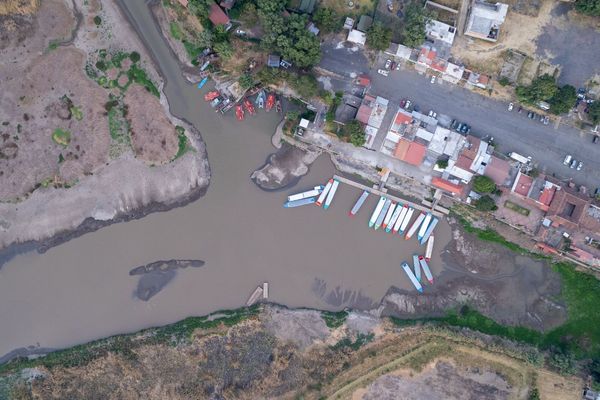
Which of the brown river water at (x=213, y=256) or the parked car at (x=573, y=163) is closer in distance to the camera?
the parked car at (x=573, y=163)

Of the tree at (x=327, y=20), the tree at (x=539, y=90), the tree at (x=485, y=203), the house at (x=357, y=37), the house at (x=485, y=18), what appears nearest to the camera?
the tree at (x=539, y=90)

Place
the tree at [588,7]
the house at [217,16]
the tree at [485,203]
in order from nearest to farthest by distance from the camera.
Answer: the tree at [588,7] → the tree at [485,203] → the house at [217,16]

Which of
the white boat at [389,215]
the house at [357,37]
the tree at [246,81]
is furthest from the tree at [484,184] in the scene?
the tree at [246,81]

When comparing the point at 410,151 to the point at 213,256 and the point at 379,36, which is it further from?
the point at 213,256

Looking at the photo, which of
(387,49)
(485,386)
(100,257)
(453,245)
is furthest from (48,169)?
(485,386)

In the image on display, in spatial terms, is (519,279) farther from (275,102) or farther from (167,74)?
(167,74)

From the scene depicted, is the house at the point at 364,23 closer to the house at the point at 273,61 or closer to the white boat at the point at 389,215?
the house at the point at 273,61

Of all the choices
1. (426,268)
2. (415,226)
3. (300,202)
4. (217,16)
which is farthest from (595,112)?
(217,16)
